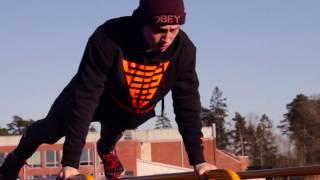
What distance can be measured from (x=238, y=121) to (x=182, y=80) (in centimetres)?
9306

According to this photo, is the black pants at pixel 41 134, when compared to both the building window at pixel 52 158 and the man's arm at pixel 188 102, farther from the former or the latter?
the building window at pixel 52 158

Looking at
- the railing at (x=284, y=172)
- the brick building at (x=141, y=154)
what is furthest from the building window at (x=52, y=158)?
the railing at (x=284, y=172)

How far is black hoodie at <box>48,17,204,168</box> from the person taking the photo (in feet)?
16.4

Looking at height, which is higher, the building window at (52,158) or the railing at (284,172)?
the building window at (52,158)

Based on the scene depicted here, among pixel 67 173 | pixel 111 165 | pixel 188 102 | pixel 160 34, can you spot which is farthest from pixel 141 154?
pixel 67 173

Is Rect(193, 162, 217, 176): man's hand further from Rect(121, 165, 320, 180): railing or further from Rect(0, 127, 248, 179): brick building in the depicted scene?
Rect(0, 127, 248, 179): brick building

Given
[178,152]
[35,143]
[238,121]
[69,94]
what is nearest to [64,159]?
[69,94]

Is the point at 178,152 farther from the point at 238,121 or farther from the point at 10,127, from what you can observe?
the point at 10,127

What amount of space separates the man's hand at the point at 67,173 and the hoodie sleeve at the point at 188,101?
931 millimetres

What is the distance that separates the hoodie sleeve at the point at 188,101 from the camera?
5391 millimetres

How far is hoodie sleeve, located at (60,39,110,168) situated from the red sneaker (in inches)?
53.7

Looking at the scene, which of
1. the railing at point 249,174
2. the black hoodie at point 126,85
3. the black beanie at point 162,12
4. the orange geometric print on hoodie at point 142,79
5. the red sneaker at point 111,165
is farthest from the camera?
the red sneaker at point 111,165

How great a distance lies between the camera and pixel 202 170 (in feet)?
16.3

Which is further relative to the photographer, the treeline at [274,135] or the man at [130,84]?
the treeline at [274,135]
